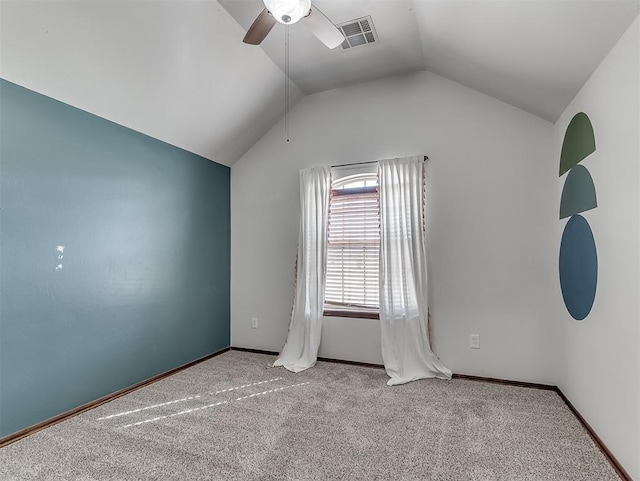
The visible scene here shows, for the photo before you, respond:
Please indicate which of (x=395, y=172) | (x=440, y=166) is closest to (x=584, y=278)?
(x=440, y=166)

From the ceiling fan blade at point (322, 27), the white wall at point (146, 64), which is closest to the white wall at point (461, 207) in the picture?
the white wall at point (146, 64)

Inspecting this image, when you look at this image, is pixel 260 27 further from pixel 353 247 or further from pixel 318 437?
pixel 318 437

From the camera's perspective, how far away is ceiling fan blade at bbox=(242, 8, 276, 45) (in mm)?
1956

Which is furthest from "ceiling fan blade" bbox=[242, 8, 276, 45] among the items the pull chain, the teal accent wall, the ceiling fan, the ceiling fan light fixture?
the teal accent wall

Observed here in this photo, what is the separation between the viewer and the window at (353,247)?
355 centimetres


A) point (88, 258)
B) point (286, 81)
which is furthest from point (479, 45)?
point (88, 258)

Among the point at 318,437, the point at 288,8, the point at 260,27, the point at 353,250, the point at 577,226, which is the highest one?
the point at 260,27

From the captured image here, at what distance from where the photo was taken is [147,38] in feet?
7.73

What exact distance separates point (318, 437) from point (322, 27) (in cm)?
258

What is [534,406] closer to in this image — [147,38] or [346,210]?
[346,210]

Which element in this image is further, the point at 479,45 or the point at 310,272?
the point at 310,272

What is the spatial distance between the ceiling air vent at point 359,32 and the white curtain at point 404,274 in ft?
3.52

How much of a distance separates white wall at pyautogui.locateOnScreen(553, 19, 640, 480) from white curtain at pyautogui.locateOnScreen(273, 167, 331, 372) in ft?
7.15

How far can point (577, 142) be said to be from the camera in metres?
2.33
